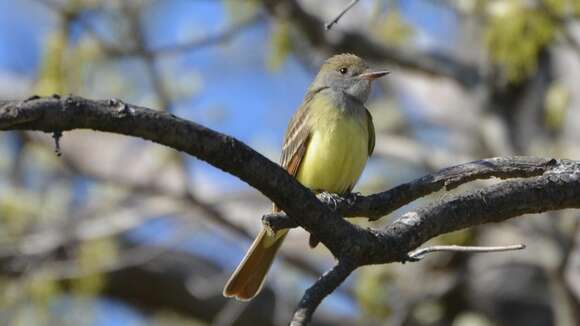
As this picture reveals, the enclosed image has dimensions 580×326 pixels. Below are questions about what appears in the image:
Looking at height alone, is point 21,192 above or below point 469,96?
below

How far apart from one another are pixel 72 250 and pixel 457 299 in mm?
2975

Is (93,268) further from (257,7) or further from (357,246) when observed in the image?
(357,246)

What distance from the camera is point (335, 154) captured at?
16.5ft

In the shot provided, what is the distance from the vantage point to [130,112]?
8.26 ft

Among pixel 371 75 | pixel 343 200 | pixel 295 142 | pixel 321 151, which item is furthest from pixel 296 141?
pixel 343 200

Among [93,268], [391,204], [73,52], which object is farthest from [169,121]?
[93,268]

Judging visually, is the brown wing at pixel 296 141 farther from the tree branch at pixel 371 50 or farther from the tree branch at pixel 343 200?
the tree branch at pixel 343 200

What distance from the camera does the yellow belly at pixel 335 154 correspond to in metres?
5.00

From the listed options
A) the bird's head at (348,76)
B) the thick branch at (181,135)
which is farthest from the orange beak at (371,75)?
the thick branch at (181,135)

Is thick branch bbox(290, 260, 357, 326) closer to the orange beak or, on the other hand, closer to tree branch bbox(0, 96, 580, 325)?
tree branch bbox(0, 96, 580, 325)

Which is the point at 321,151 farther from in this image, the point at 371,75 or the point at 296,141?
the point at 371,75

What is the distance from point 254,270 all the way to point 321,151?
70cm

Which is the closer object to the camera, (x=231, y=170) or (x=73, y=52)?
(x=231, y=170)

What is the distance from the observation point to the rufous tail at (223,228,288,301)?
4531mm
